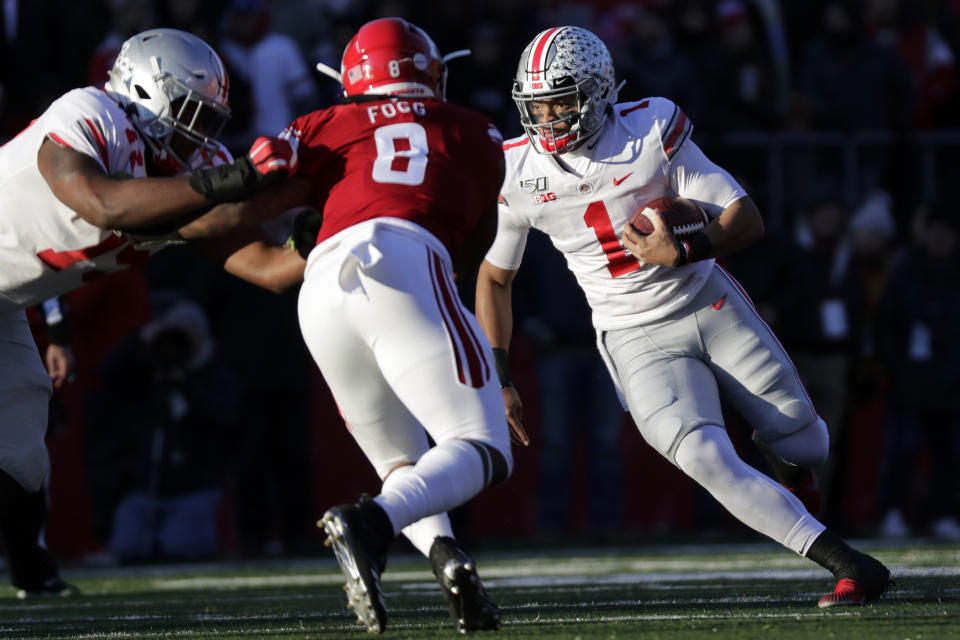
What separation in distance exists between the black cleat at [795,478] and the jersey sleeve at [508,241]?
1012 millimetres

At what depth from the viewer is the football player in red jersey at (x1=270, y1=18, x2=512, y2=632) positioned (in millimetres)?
3947

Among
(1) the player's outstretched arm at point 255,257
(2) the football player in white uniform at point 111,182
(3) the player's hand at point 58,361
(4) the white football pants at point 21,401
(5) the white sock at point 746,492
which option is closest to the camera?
(2) the football player in white uniform at point 111,182

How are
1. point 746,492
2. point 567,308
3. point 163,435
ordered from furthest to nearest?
point 567,308
point 163,435
point 746,492

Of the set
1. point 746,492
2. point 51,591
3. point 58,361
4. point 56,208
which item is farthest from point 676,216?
point 51,591

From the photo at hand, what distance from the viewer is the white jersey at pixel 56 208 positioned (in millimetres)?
4500

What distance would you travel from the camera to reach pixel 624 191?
5.29 metres

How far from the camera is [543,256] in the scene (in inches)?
367

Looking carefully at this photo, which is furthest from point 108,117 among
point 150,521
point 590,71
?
point 150,521

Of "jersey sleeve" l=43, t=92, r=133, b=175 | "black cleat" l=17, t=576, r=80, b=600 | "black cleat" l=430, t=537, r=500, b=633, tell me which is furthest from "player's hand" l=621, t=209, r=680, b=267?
"black cleat" l=17, t=576, r=80, b=600

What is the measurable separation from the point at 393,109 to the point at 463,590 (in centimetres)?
134

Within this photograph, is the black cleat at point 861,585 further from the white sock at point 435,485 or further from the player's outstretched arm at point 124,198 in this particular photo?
the player's outstretched arm at point 124,198

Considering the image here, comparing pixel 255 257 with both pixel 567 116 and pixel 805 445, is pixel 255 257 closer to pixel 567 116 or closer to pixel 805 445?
pixel 567 116

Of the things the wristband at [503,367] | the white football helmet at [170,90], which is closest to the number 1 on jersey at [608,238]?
the wristband at [503,367]

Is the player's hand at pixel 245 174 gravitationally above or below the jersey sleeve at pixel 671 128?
above
